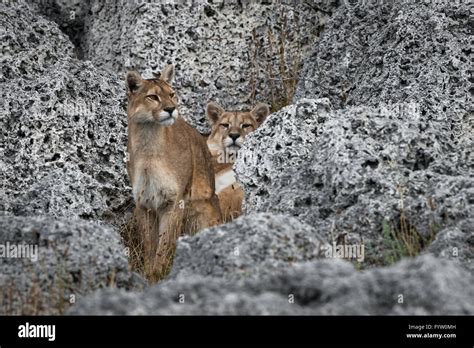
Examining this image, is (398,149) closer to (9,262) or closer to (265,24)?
(9,262)

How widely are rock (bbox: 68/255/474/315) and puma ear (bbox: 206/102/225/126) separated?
263 inches

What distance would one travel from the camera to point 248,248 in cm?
706

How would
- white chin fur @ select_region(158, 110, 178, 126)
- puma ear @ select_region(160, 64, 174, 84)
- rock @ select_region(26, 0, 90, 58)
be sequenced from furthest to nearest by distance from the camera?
rock @ select_region(26, 0, 90, 58)
puma ear @ select_region(160, 64, 174, 84)
white chin fur @ select_region(158, 110, 178, 126)

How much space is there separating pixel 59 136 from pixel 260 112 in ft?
8.31

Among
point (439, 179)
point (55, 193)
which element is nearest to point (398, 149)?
point (439, 179)

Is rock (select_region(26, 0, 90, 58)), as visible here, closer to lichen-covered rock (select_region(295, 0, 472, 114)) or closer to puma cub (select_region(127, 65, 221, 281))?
puma cub (select_region(127, 65, 221, 281))

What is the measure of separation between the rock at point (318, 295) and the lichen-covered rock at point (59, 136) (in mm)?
4365

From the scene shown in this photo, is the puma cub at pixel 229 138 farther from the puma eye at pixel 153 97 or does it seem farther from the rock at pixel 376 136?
the puma eye at pixel 153 97

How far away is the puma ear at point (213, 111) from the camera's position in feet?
42.3

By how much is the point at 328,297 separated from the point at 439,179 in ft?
7.96

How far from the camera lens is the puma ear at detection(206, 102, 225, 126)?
12.9 metres

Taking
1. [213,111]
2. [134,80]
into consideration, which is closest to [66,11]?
[213,111]

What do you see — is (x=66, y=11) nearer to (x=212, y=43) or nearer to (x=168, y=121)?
(x=212, y=43)

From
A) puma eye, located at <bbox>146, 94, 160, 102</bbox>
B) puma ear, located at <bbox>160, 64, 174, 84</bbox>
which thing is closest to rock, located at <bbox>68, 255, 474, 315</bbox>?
puma eye, located at <bbox>146, 94, 160, 102</bbox>
